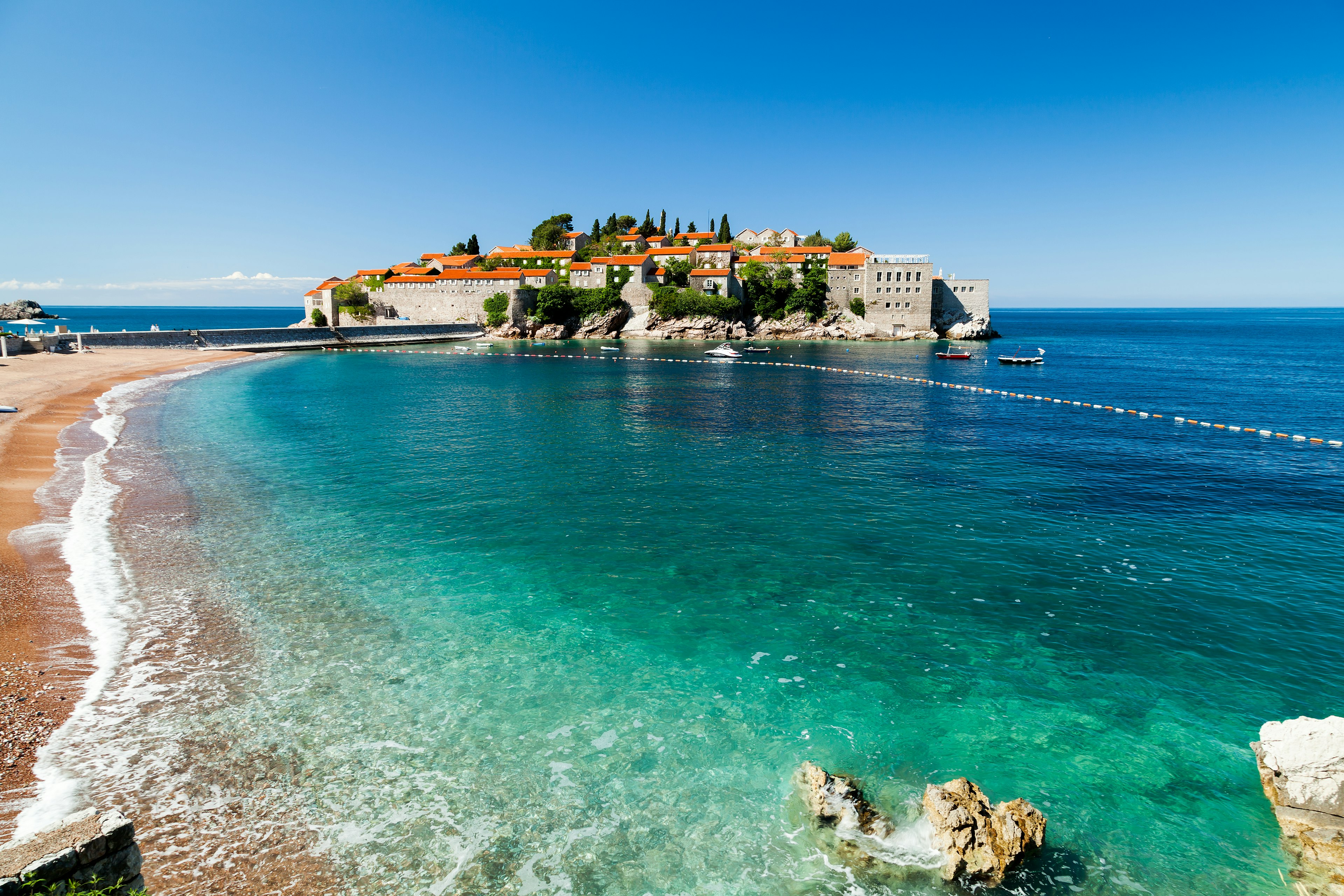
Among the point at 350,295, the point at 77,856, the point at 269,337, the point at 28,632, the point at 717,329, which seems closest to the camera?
the point at 77,856

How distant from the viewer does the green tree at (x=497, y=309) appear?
107 metres

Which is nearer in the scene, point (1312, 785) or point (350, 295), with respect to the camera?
point (1312, 785)

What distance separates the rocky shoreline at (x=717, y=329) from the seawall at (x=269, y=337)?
34.6ft

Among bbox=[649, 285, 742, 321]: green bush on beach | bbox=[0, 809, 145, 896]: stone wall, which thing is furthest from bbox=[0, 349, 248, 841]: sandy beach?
bbox=[649, 285, 742, 321]: green bush on beach

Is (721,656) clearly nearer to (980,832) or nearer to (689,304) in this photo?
(980,832)

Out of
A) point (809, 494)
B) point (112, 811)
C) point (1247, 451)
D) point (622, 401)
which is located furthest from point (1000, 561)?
point (622, 401)

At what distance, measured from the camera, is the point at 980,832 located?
7836 mm

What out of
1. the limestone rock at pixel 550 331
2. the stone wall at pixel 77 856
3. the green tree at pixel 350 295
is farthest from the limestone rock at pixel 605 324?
the stone wall at pixel 77 856

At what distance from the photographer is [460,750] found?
983cm

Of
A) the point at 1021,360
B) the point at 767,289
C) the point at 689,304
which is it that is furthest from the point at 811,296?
the point at 1021,360

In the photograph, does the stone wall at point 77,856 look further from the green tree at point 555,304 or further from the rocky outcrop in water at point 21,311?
the rocky outcrop in water at point 21,311

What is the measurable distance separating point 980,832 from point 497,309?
108 metres

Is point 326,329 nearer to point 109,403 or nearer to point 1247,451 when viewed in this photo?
point 109,403

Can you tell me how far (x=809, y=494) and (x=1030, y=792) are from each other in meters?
14.4
